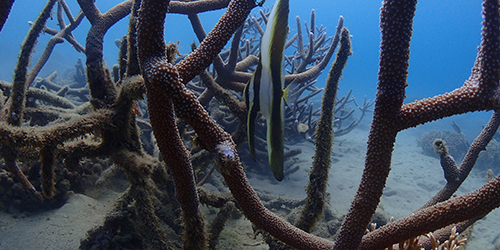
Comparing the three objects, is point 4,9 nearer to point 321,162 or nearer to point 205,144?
point 205,144

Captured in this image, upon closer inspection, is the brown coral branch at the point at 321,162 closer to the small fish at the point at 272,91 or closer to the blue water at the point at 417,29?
the small fish at the point at 272,91

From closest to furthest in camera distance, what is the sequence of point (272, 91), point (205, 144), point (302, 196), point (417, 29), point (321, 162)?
point (205, 144) → point (272, 91) → point (321, 162) → point (302, 196) → point (417, 29)

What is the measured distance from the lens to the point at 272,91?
1.28 m

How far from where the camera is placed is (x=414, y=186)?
23.0 ft

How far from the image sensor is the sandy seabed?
215cm

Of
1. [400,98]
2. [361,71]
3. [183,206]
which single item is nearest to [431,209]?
[400,98]

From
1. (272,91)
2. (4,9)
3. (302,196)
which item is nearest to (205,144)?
(272,91)

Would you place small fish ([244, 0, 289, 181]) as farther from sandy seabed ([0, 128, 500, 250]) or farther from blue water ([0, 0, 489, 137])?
blue water ([0, 0, 489, 137])

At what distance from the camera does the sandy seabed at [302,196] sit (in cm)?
215

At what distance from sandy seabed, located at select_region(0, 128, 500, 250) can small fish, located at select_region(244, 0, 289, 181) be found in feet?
5.44

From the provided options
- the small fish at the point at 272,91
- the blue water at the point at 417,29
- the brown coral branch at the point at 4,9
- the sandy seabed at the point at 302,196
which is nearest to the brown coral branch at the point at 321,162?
the small fish at the point at 272,91

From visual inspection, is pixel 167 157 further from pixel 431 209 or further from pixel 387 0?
pixel 431 209

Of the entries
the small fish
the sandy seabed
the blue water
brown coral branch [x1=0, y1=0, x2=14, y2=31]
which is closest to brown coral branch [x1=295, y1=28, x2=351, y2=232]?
the small fish

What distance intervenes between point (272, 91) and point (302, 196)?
12.2 feet
